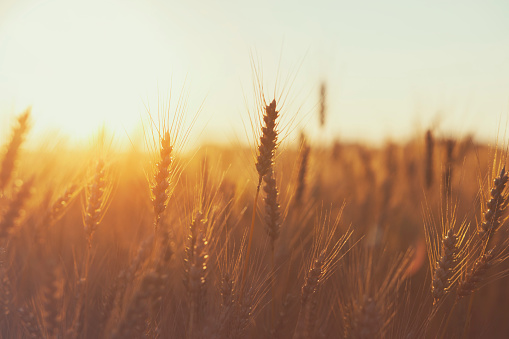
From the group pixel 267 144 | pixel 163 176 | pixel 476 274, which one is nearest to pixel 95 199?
pixel 163 176

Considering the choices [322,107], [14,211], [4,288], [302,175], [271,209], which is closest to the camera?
[14,211]

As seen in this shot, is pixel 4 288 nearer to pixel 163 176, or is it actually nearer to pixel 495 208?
pixel 163 176

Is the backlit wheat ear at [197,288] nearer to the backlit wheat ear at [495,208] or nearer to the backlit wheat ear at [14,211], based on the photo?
the backlit wheat ear at [14,211]

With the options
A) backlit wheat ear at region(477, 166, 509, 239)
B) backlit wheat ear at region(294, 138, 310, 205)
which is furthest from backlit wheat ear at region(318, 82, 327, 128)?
backlit wheat ear at region(477, 166, 509, 239)

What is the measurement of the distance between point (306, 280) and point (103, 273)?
143 cm

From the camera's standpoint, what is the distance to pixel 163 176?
201 cm

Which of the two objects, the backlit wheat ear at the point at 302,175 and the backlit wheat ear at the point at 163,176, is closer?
the backlit wheat ear at the point at 163,176

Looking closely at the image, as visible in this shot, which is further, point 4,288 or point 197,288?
point 4,288

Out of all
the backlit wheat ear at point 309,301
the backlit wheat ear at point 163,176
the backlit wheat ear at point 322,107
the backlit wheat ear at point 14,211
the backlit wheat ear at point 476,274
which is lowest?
the backlit wheat ear at point 309,301

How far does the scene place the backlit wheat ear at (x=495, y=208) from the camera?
194cm

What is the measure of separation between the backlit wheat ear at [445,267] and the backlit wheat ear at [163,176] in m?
1.43

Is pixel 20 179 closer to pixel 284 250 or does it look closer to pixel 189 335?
pixel 189 335

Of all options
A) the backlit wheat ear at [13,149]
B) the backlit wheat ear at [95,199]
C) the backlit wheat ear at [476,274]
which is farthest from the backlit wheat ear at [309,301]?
the backlit wheat ear at [13,149]

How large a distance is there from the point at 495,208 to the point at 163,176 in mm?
1709
